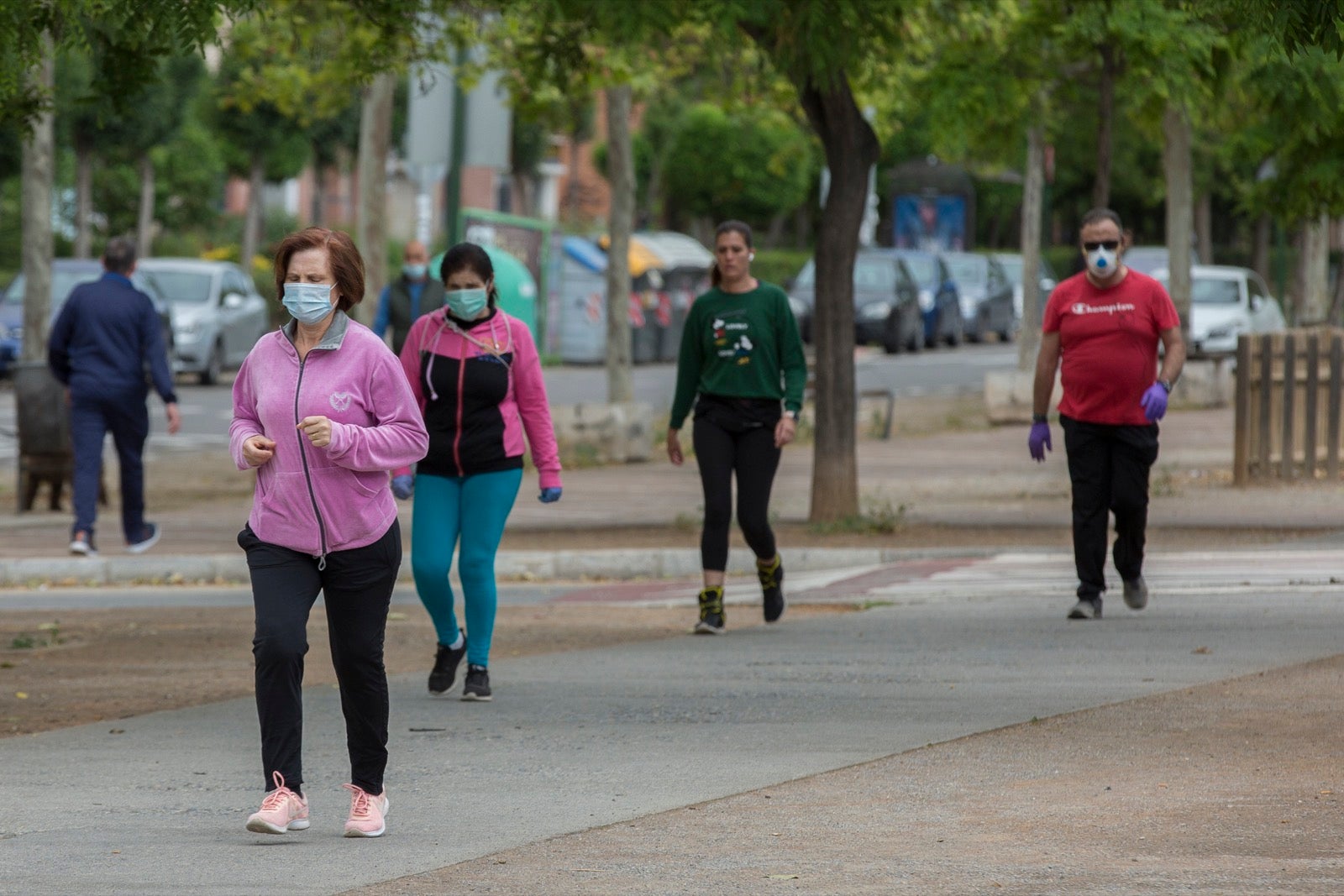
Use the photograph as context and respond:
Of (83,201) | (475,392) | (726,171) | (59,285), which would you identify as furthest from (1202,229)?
(475,392)

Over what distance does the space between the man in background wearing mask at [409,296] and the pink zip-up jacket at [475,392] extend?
7466 millimetres

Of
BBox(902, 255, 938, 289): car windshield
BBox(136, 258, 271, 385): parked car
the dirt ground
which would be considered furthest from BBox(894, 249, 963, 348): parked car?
the dirt ground

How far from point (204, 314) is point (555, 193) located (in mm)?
51684

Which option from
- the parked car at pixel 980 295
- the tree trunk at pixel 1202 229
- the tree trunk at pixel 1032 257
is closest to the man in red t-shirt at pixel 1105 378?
the tree trunk at pixel 1032 257

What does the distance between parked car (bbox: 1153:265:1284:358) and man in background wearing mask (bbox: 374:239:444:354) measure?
70.6 ft

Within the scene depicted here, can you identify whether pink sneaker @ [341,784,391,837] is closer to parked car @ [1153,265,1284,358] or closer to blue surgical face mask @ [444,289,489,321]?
blue surgical face mask @ [444,289,489,321]

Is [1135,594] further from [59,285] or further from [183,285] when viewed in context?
[183,285]

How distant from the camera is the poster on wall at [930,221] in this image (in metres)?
66.2

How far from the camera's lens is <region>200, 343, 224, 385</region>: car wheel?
32.0 meters

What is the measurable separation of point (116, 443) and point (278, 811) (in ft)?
26.8

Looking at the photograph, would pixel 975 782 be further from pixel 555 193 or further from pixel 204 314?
pixel 555 193

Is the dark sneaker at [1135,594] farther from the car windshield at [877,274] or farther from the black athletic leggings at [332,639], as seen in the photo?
the car windshield at [877,274]

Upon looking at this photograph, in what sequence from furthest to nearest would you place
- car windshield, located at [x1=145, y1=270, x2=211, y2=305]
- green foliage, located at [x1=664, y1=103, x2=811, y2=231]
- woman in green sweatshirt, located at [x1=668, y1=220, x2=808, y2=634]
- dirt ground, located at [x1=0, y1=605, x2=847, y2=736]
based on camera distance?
1. green foliage, located at [x1=664, y1=103, x2=811, y2=231]
2. car windshield, located at [x1=145, y1=270, x2=211, y2=305]
3. woman in green sweatshirt, located at [x1=668, y1=220, x2=808, y2=634]
4. dirt ground, located at [x1=0, y1=605, x2=847, y2=736]

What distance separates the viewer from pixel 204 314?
31422 millimetres
